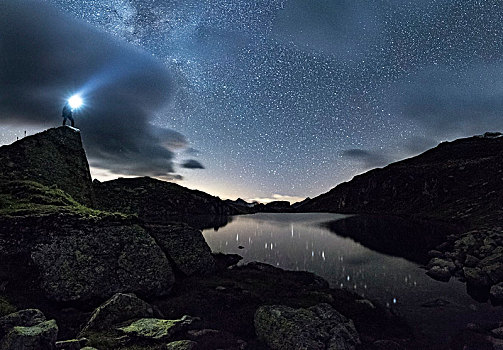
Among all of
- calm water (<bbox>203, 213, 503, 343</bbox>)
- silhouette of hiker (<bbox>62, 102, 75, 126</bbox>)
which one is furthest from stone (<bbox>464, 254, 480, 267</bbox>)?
silhouette of hiker (<bbox>62, 102, 75, 126</bbox>)

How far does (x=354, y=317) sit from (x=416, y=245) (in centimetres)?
4380

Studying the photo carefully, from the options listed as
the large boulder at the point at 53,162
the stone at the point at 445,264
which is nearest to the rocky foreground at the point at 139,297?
the large boulder at the point at 53,162

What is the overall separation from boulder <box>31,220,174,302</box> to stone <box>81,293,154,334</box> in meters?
4.29

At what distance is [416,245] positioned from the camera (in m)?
54.4

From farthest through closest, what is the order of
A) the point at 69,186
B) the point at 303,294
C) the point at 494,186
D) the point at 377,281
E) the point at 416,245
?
the point at 494,186 < the point at 416,245 < the point at 69,186 < the point at 377,281 < the point at 303,294

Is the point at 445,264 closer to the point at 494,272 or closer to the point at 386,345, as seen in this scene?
the point at 494,272

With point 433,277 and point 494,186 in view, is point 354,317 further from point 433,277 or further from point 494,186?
point 494,186

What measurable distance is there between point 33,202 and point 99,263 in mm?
13424

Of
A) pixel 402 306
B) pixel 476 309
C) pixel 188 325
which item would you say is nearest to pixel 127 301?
pixel 188 325

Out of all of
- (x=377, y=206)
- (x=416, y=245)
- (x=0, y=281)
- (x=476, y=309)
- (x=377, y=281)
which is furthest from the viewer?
(x=377, y=206)

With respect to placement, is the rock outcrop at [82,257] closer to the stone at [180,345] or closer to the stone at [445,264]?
the stone at [180,345]

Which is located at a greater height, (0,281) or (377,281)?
(0,281)

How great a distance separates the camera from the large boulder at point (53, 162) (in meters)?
37.4

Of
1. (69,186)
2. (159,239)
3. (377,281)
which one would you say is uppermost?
(69,186)
